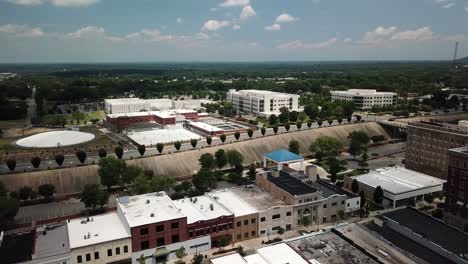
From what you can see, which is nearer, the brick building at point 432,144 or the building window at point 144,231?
the building window at point 144,231

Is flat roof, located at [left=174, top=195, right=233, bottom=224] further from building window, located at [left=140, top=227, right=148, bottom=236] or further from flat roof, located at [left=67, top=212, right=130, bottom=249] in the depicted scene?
flat roof, located at [left=67, top=212, right=130, bottom=249]

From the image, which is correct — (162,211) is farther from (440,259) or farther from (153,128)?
(153,128)

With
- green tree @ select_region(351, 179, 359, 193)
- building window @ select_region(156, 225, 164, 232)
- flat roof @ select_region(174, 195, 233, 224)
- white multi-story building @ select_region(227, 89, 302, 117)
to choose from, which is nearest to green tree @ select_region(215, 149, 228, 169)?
flat roof @ select_region(174, 195, 233, 224)

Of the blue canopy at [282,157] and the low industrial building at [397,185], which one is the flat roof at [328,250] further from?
the blue canopy at [282,157]

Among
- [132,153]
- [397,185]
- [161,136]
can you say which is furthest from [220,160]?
[397,185]

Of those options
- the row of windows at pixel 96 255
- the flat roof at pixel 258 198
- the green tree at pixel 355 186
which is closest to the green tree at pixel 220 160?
the flat roof at pixel 258 198

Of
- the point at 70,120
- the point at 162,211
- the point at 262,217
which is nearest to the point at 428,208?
the point at 262,217

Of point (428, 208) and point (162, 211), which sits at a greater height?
point (162, 211)
